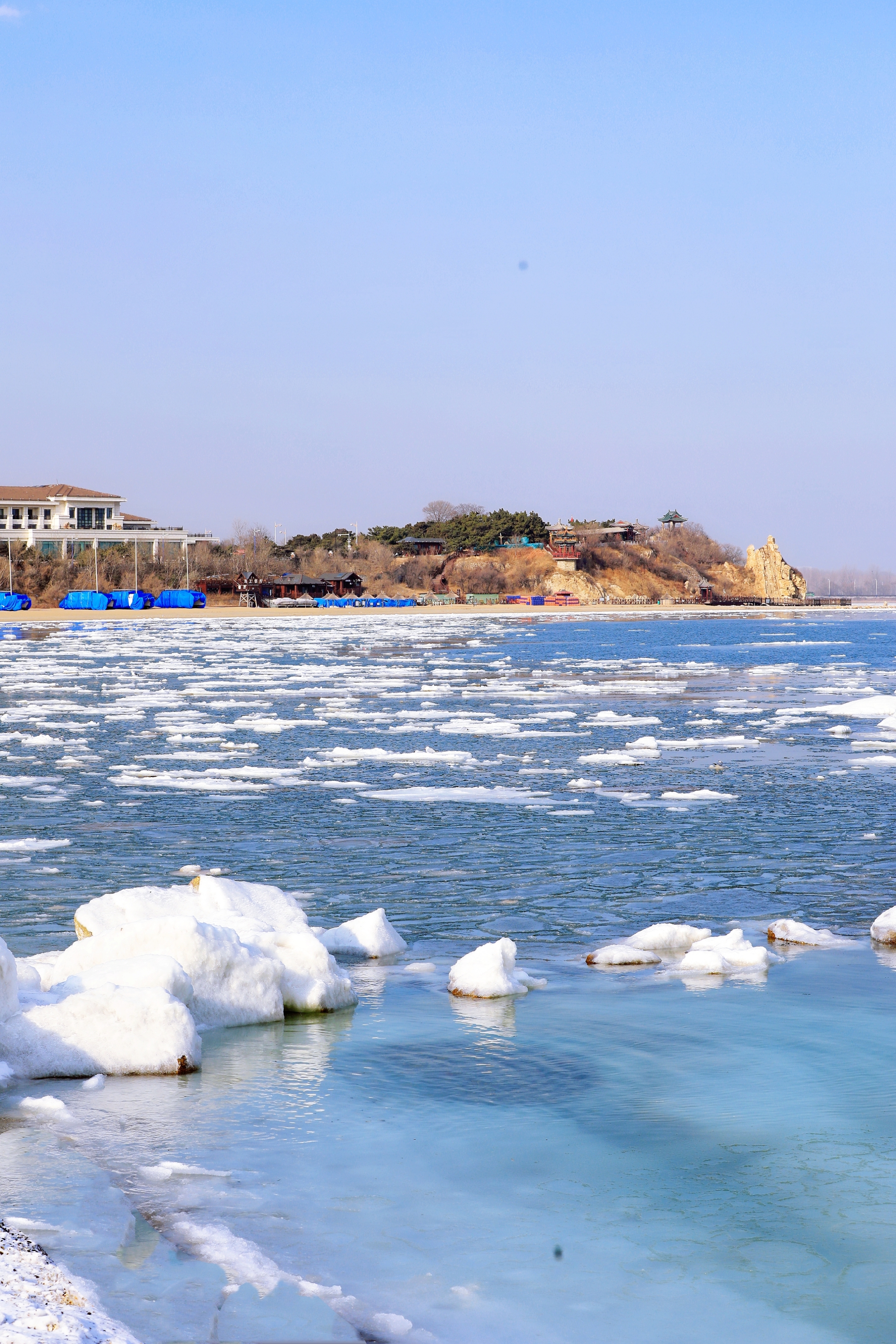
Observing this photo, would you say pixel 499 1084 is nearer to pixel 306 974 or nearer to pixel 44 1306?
pixel 306 974

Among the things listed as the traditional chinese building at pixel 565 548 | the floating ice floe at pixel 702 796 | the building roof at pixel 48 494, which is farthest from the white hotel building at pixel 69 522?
the floating ice floe at pixel 702 796

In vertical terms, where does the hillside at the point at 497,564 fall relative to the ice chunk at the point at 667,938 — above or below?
above

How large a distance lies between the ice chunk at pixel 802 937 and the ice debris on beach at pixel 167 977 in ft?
8.60

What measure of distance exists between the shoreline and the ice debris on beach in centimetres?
7229

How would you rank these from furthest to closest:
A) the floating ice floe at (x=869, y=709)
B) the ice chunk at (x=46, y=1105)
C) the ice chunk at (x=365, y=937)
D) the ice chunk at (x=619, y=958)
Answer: the floating ice floe at (x=869, y=709) < the ice chunk at (x=365, y=937) < the ice chunk at (x=619, y=958) < the ice chunk at (x=46, y=1105)

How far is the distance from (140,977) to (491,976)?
7.26ft

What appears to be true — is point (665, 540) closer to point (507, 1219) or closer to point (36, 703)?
point (36, 703)

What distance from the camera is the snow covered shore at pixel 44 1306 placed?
3895mm

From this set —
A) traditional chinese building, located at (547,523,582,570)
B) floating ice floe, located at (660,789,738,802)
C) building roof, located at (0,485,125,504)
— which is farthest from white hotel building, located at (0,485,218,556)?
floating ice floe, located at (660,789,738,802)

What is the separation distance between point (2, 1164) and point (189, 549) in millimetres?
116160

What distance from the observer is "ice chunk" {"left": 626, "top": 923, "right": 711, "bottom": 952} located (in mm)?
9430

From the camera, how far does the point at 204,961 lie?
7.60 metres

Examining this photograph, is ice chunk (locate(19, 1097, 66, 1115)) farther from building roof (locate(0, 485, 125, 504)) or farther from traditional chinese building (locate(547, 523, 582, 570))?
traditional chinese building (locate(547, 523, 582, 570))

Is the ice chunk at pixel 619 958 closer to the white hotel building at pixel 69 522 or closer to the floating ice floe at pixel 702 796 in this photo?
the floating ice floe at pixel 702 796
